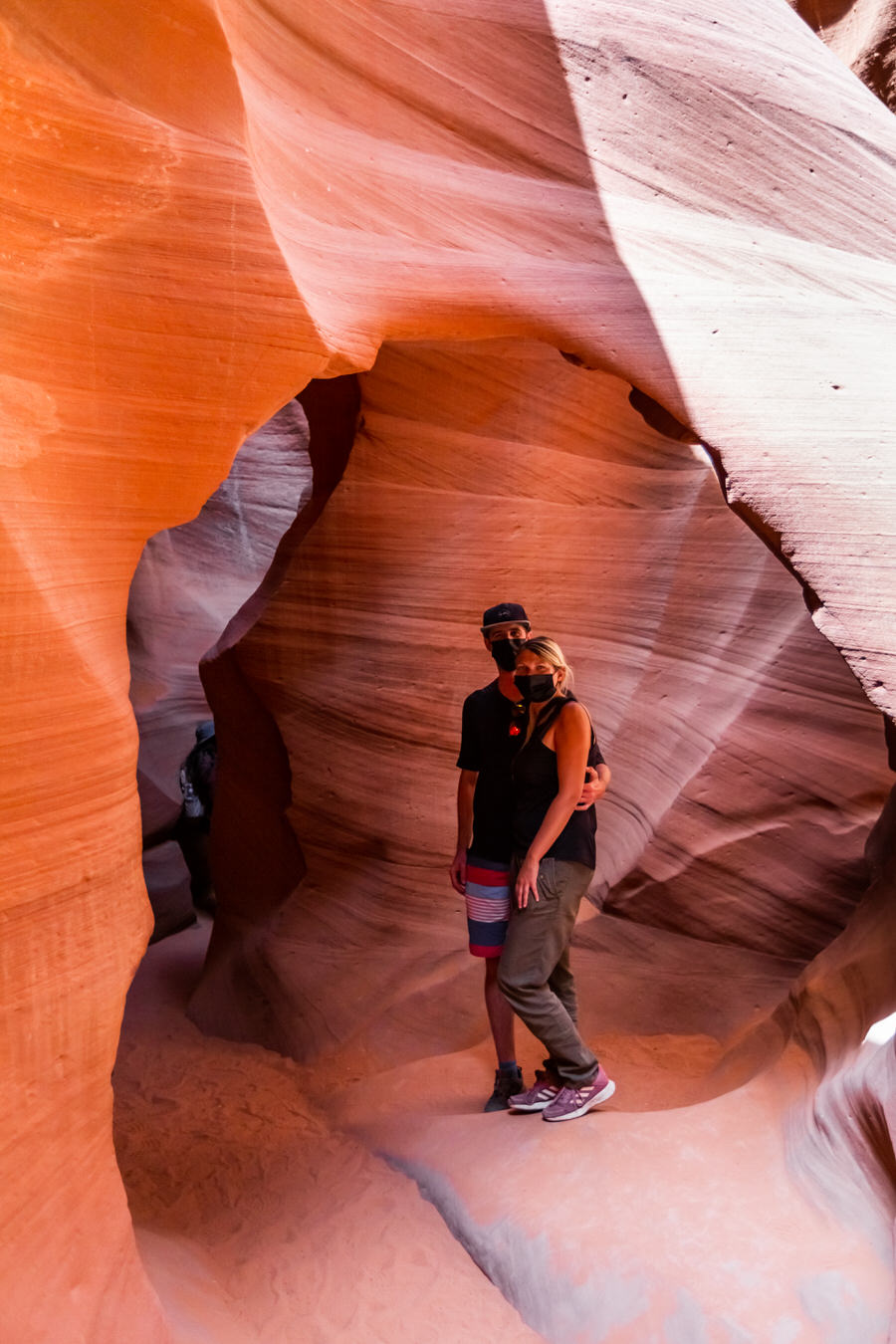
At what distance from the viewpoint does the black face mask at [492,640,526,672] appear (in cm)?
399

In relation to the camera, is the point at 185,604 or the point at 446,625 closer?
the point at 446,625

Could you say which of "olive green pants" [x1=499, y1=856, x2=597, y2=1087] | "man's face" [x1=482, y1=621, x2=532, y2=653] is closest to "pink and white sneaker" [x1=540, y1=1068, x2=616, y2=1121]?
"olive green pants" [x1=499, y1=856, x2=597, y2=1087]

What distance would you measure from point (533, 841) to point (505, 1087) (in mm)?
1142

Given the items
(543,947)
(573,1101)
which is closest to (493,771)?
(543,947)

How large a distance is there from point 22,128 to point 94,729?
Result: 140 centimetres

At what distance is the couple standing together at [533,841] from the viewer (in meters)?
3.76

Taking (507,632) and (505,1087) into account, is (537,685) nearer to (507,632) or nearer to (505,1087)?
(507,632)

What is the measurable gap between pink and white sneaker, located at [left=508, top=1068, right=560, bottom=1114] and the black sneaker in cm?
15

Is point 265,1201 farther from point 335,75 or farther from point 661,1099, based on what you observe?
point 335,75

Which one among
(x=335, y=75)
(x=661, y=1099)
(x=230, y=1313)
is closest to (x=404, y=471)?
(x=335, y=75)

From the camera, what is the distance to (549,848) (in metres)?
3.82

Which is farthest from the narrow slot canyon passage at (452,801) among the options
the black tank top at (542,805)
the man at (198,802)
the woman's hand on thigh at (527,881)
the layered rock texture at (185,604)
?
the man at (198,802)

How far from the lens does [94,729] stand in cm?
271

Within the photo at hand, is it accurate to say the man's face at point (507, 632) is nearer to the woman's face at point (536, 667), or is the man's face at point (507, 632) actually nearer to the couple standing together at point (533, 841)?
the couple standing together at point (533, 841)
